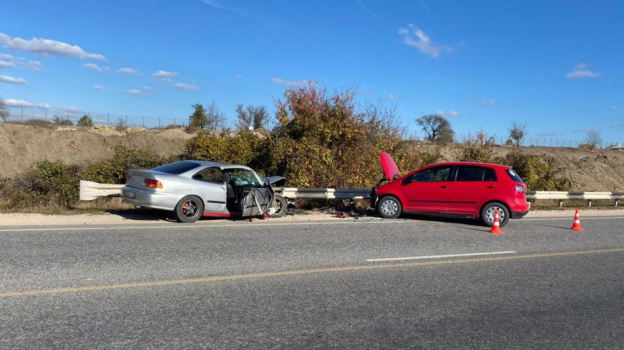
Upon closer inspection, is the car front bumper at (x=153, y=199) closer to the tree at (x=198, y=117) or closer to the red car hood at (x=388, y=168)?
the red car hood at (x=388, y=168)

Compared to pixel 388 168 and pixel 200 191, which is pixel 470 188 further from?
pixel 200 191

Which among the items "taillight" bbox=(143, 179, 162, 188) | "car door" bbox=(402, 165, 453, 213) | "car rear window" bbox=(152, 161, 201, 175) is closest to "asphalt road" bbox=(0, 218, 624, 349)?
"taillight" bbox=(143, 179, 162, 188)

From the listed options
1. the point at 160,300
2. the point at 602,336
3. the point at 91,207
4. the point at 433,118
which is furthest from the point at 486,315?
the point at 433,118

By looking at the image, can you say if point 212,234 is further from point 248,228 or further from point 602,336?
point 602,336

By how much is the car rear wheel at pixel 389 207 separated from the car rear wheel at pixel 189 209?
17.0 feet

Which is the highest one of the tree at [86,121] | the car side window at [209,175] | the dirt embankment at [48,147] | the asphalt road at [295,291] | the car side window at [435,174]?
the tree at [86,121]

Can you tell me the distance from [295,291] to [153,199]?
229 inches

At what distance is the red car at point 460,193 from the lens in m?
12.6

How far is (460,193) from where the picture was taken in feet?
42.3

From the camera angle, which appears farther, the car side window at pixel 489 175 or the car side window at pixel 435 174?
the car side window at pixel 435 174

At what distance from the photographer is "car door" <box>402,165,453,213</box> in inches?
513

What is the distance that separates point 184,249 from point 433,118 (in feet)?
265

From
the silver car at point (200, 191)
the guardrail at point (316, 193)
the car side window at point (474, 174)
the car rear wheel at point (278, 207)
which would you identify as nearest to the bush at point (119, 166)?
the guardrail at point (316, 193)

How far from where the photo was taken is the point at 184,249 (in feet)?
26.1
